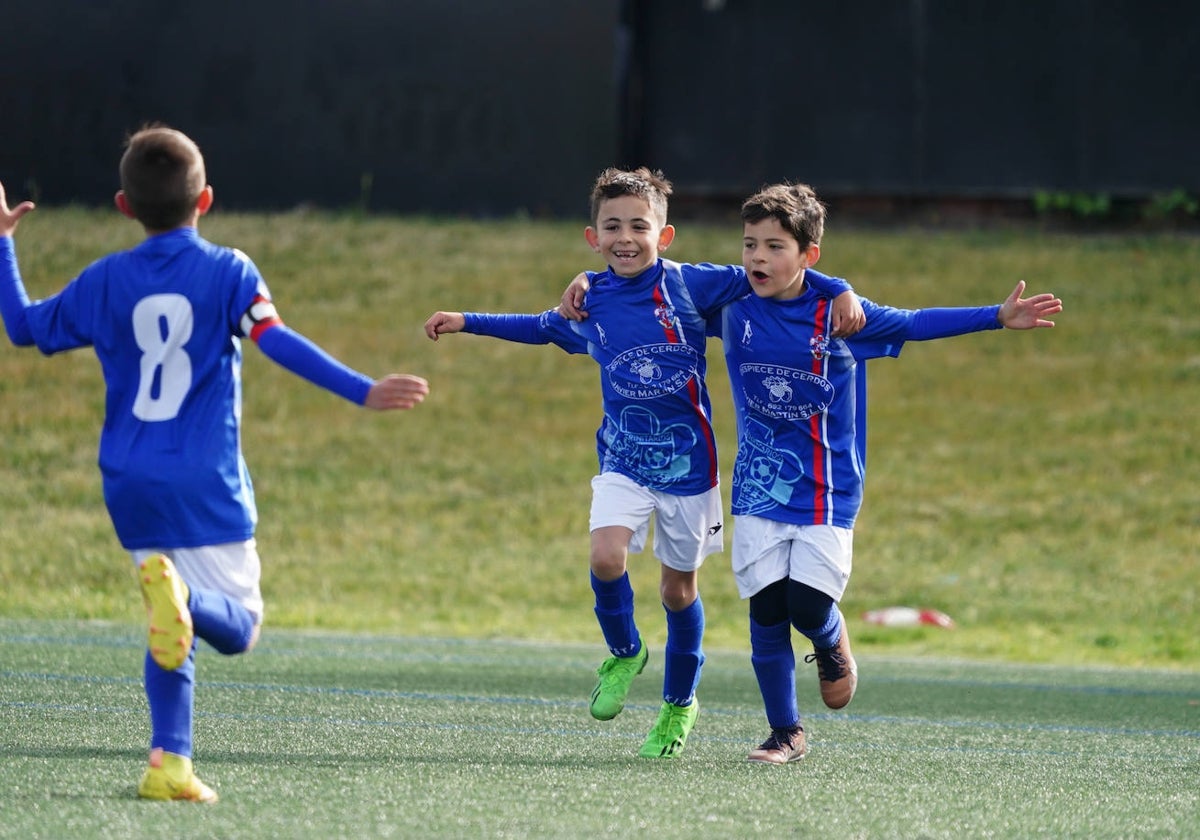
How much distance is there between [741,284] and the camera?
5473 millimetres

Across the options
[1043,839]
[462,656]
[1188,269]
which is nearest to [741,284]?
[1043,839]

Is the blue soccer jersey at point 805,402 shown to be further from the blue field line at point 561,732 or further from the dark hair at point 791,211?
the blue field line at point 561,732

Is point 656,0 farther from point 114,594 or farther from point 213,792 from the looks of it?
point 213,792

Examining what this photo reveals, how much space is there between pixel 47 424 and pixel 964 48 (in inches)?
394

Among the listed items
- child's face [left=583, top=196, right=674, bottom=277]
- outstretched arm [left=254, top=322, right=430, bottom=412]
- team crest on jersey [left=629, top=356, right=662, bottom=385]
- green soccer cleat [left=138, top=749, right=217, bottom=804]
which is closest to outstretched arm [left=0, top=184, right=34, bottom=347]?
outstretched arm [left=254, top=322, right=430, bottom=412]

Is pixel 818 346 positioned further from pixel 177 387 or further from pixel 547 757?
pixel 177 387

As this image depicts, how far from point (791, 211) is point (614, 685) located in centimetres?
169

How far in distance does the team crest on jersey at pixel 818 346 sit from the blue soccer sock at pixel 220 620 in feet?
6.56

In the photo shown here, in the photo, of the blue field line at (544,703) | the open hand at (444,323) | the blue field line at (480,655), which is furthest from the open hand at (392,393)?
the blue field line at (480,655)

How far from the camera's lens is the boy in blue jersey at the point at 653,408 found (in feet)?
18.1

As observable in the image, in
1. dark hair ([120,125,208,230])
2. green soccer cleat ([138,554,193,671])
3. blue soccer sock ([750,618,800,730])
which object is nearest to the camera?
green soccer cleat ([138,554,193,671])

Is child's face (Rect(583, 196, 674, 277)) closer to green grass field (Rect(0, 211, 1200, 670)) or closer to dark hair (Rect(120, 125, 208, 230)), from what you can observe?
dark hair (Rect(120, 125, 208, 230))

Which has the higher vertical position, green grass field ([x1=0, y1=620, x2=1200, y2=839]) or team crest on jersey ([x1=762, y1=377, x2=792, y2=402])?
team crest on jersey ([x1=762, y1=377, x2=792, y2=402])

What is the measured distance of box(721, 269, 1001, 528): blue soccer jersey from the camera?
17.2 feet
